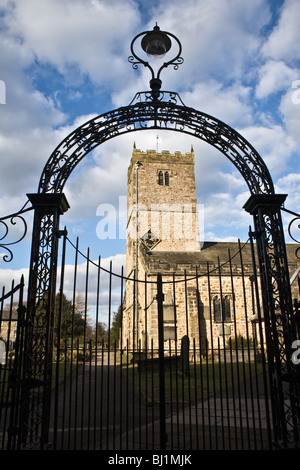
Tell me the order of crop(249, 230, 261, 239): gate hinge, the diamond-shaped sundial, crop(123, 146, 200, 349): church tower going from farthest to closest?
crop(123, 146, 200, 349): church tower < the diamond-shaped sundial < crop(249, 230, 261, 239): gate hinge

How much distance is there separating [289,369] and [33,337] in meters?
3.71

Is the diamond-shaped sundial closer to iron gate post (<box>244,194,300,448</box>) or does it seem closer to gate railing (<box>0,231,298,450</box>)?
gate railing (<box>0,231,298,450</box>)

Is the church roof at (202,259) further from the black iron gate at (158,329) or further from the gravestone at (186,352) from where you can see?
the black iron gate at (158,329)

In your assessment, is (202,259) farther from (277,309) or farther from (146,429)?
(146,429)

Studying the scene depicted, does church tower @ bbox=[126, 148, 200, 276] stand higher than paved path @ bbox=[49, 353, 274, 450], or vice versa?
church tower @ bbox=[126, 148, 200, 276]

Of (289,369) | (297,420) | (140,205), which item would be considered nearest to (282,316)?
(289,369)

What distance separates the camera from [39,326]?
5.04 m

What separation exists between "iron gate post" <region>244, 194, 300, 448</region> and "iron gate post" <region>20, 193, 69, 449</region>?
3201mm

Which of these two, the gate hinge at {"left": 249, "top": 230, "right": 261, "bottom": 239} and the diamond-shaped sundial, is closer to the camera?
the gate hinge at {"left": 249, "top": 230, "right": 261, "bottom": 239}

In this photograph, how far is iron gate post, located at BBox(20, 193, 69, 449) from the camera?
15.2 ft

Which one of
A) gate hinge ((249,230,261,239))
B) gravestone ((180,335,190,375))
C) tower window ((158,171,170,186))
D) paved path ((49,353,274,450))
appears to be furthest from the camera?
tower window ((158,171,170,186))

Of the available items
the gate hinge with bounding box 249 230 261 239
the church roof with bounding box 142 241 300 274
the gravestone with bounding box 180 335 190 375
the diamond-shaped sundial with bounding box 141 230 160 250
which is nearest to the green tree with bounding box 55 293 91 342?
the church roof with bounding box 142 241 300 274

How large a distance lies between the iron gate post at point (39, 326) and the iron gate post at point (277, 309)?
10.5 ft
